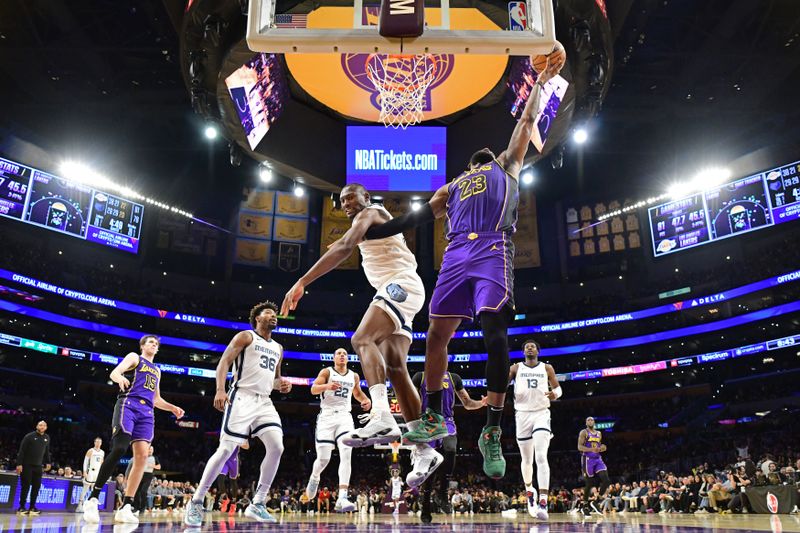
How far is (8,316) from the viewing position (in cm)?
3089

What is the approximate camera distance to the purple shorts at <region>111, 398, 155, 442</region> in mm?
8023

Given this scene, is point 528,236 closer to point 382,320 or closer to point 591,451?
point 591,451

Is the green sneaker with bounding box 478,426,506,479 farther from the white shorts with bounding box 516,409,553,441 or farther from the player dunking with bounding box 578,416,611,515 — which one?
the player dunking with bounding box 578,416,611,515

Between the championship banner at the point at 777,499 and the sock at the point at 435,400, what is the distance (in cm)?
1294

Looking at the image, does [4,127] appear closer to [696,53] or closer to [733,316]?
[696,53]

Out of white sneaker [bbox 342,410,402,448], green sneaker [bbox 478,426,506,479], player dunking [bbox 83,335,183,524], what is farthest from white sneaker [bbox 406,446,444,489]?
player dunking [bbox 83,335,183,524]

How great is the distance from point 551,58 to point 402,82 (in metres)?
8.72

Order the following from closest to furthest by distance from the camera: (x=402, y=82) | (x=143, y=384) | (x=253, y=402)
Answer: (x=253, y=402)
(x=143, y=384)
(x=402, y=82)

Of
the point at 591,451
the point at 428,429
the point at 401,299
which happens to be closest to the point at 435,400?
the point at 428,429

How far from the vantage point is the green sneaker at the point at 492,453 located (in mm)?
4574

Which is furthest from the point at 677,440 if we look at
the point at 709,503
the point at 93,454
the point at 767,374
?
the point at 93,454

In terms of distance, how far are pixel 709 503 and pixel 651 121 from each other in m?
18.4

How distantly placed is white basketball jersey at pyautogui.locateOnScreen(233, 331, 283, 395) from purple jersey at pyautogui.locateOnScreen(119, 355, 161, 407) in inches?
101

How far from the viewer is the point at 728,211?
32312 mm
